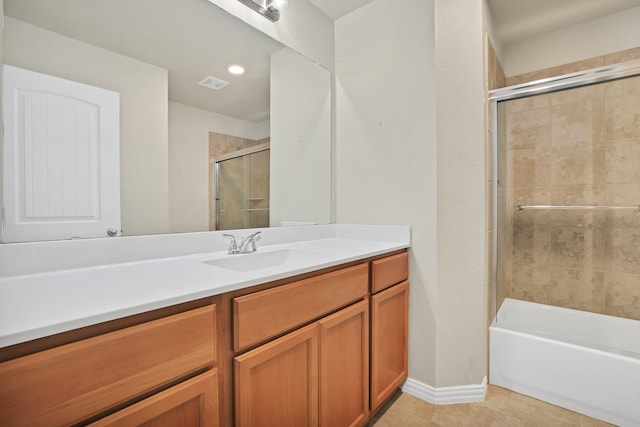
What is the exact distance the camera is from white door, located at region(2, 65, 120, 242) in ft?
2.95

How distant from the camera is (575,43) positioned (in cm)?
223

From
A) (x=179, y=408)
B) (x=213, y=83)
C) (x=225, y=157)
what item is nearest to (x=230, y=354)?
(x=179, y=408)

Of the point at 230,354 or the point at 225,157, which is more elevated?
the point at 225,157

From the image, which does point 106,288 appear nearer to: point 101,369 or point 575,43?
point 101,369

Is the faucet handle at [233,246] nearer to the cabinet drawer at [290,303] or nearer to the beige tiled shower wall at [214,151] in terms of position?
the beige tiled shower wall at [214,151]

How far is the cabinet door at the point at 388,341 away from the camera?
1374 millimetres

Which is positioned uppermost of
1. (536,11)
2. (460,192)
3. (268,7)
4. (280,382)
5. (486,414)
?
(536,11)

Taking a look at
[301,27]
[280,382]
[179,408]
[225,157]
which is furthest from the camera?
[301,27]

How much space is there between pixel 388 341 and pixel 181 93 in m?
1.54

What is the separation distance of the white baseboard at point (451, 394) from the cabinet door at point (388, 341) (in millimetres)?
→ 130

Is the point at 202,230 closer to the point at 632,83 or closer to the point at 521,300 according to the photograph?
the point at 521,300

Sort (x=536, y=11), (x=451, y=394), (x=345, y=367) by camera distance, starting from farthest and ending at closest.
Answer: (x=536, y=11)
(x=451, y=394)
(x=345, y=367)

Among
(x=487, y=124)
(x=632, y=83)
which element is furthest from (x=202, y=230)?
(x=632, y=83)

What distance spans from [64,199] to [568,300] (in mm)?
3154
